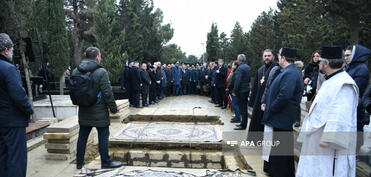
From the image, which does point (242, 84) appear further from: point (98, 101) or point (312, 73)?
point (98, 101)

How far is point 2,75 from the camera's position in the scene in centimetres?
320

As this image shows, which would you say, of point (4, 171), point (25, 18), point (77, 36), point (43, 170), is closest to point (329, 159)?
point (4, 171)

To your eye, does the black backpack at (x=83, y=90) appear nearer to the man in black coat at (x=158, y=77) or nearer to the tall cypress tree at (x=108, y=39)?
the man in black coat at (x=158, y=77)

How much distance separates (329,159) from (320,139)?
215 mm

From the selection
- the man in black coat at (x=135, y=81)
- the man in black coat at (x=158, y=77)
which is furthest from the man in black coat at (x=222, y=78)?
the man in black coat at (x=158, y=77)

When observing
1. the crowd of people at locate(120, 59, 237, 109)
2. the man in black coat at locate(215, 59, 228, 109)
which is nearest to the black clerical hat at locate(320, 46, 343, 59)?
the crowd of people at locate(120, 59, 237, 109)

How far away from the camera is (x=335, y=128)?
262 centimetres

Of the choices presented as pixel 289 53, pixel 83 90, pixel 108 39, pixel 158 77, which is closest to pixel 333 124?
pixel 289 53

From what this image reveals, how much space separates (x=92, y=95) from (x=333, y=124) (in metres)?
3.17

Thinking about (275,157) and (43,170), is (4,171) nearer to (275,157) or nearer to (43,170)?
(43,170)

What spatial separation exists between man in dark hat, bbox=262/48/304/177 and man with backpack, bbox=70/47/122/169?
2419 millimetres

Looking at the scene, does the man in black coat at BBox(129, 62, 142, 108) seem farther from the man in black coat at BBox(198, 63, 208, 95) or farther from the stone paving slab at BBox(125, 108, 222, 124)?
the man in black coat at BBox(198, 63, 208, 95)

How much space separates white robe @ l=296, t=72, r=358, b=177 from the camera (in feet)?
8.65

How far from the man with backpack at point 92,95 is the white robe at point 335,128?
2834 millimetres
